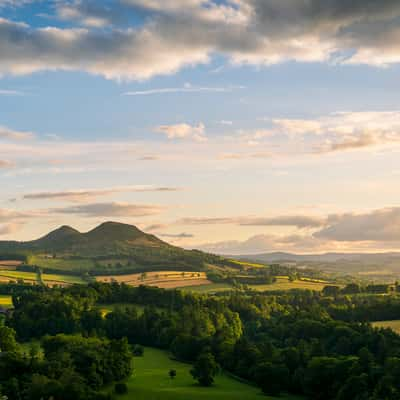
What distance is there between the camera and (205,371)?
114250 millimetres

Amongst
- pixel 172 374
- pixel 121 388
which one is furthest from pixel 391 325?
pixel 121 388

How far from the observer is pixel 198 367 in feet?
380

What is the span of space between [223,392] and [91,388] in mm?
22793

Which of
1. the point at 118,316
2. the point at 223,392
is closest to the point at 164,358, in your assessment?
the point at 118,316

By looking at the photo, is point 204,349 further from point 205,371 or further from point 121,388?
point 121,388

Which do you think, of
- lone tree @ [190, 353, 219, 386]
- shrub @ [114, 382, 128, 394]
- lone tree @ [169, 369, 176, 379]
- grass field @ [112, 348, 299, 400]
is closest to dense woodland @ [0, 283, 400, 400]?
lone tree @ [190, 353, 219, 386]

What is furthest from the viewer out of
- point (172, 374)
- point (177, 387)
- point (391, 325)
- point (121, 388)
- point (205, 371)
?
point (391, 325)

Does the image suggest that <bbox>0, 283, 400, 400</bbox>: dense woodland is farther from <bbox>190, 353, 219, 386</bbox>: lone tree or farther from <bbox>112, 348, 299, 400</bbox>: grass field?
<bbox>112, 348, 299, 400</bbox>: grass field

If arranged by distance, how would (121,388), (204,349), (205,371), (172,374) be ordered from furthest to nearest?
(204,349) < (172,374) < (205,371) < (121,388)

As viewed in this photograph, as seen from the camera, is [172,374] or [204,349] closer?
[172,374]

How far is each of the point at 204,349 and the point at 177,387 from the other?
102ft

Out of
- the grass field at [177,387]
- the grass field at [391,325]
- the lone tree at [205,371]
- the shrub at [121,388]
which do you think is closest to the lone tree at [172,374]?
the grass field at [177,387]

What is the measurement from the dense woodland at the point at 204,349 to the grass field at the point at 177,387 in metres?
3.05

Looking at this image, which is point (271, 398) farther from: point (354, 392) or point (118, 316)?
point (118, 316)
